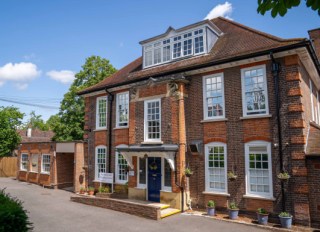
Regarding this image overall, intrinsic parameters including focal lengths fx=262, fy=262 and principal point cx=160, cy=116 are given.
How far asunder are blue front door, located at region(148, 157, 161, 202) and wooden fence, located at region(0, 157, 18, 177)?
889 inches

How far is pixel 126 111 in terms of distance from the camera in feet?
54.1

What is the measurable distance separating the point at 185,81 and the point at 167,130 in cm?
271

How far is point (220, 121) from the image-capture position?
12469mm

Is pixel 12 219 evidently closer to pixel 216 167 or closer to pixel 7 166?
pixel 216 167

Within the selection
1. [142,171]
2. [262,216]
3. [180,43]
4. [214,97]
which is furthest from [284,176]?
[180,43]

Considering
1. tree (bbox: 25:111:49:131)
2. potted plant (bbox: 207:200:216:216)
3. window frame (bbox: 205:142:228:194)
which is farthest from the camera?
tree (bbox: 25:111:49:131)

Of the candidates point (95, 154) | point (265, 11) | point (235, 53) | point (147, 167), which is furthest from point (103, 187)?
point (265, 11)

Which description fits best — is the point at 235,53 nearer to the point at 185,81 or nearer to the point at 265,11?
the point at 185,81

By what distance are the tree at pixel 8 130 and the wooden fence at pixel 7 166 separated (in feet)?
3.89

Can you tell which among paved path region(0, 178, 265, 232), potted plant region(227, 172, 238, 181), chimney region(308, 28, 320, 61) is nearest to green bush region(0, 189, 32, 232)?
paved path region(0, 178, 265, 232)

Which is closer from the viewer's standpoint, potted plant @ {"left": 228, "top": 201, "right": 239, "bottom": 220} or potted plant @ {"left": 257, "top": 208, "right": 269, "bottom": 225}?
potted plant @ {"left": 257, "top": 208, "right": 269, "bottom": 225}

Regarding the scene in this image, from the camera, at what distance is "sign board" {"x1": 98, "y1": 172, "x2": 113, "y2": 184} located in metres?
16.3

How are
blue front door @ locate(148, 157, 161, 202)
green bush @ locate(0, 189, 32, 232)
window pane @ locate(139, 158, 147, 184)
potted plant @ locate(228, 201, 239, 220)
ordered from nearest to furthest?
1. green bush @ locate(0, 189, 32, 232)
2. potted plant @ locate(228, 201, 239, 220)
3. blue front door @ locate(148, 157, 161, 202)
4. window pane @ locate(139, 158, 147, 184)

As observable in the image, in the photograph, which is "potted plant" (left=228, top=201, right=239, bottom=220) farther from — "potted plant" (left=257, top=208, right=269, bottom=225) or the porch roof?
the porch roof
